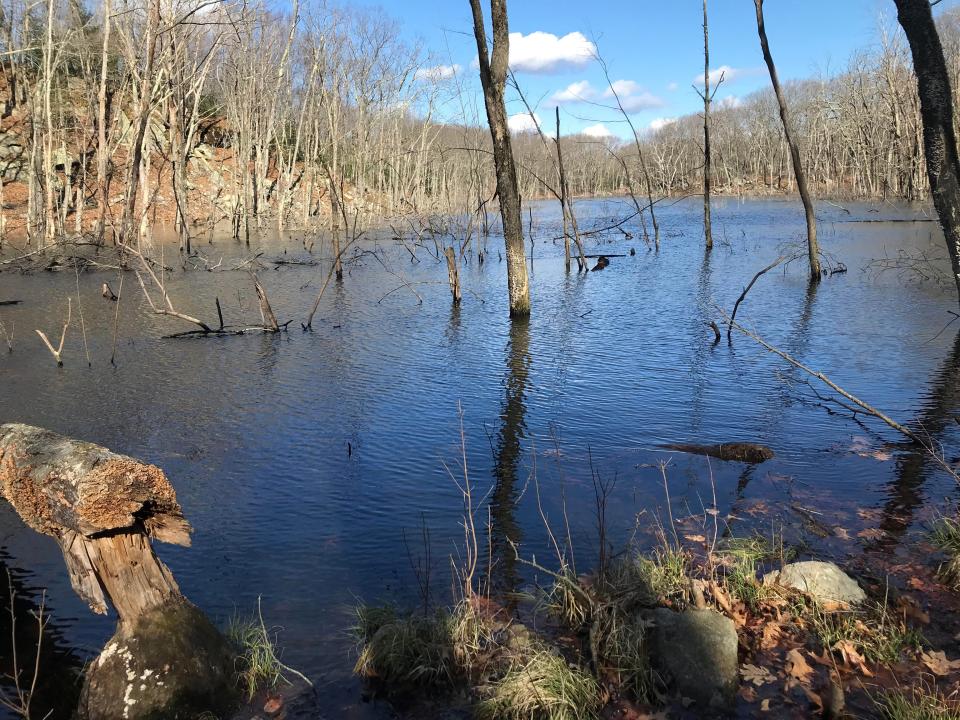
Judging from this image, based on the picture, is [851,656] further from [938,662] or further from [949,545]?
[949,545]

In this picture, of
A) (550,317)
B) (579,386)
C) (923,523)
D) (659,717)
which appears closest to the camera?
(659,717)

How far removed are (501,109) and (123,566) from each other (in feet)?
34.0

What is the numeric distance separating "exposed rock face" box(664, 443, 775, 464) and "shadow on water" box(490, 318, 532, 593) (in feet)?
5.51

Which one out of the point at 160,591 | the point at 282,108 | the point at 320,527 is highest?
the point at 282,108

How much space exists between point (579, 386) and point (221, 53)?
32350 millimetres

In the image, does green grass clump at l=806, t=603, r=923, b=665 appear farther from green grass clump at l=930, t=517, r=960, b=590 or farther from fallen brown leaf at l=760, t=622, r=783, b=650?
green grass clump at l=930, t=517, r=960, b=590

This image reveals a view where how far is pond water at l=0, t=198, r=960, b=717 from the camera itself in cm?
498

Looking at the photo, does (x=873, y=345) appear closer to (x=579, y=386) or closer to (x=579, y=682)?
(x=579, y=386)

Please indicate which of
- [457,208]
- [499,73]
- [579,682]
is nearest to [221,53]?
[457,208]

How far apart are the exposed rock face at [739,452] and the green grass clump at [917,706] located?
10.9ft

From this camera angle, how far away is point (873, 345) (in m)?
10.7

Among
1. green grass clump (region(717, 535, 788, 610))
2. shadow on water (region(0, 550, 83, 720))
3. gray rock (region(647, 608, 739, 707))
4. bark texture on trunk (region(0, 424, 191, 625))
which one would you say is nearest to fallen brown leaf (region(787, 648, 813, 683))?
gray rock (region(647, 608, 739, 707))

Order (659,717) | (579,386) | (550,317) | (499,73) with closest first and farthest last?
(659,717), (579,386), (499,73), (550,317)

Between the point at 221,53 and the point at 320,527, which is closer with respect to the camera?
the point at 320,527
